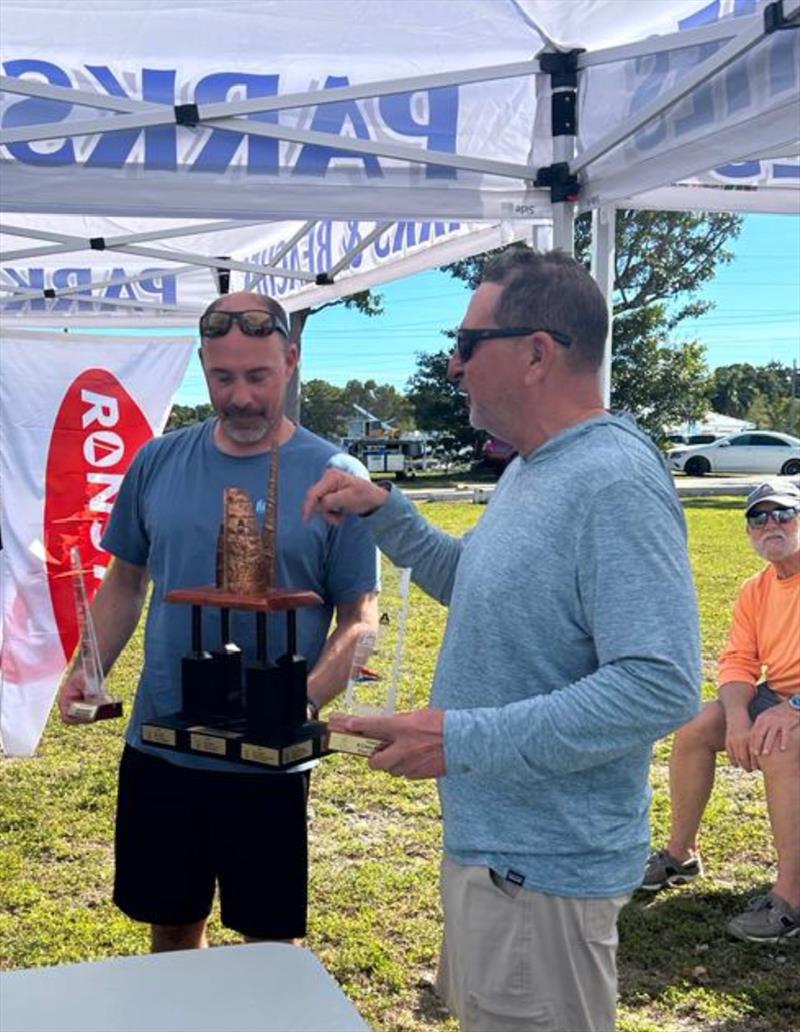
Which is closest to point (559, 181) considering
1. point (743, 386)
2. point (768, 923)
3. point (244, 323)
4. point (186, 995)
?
point (244, 323)

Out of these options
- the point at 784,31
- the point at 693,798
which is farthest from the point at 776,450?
the point at 784,31

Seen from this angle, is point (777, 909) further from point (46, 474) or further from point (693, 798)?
point (46, 474)

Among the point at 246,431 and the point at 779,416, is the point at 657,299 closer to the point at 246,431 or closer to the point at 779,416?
the point at 779,416

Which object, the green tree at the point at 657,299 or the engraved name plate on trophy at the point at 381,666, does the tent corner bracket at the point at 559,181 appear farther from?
the green tree at the point at 657,299

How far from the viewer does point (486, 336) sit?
154cm

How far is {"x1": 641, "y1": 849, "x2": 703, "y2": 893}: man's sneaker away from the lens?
12.5 ft

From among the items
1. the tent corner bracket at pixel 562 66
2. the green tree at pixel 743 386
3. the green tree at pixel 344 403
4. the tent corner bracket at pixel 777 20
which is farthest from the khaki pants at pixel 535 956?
the green tree at pixel 743 386

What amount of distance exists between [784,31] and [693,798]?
2.76 m

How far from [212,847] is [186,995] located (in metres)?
0.86

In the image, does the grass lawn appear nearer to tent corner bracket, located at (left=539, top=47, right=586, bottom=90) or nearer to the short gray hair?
the short gray hair

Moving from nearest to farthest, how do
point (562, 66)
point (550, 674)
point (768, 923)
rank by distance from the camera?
1. point (550, 674)
2. point (562, 66)
3. point (768, 923)

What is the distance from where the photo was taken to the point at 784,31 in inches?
76.0

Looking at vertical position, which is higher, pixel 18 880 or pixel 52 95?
pixel 52 95

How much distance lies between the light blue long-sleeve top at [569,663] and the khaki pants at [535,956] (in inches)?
1.3
